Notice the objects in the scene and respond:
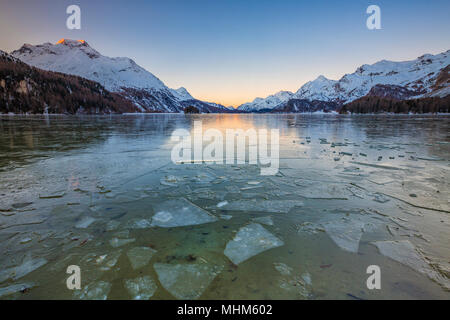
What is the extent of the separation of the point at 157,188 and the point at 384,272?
453 centimetres

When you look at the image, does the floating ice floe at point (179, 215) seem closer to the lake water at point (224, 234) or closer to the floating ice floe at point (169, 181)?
the lake water at point (224, 234)

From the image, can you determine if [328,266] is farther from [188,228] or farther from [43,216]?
[43,216]

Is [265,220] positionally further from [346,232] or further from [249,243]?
[346,232]

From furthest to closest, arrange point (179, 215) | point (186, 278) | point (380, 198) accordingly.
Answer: point (380, 198), point (179, 215), point (186, 278)

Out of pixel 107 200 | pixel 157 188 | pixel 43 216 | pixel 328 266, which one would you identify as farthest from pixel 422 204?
pixel 43 216

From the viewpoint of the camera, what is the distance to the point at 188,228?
3.38m

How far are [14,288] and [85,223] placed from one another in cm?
135

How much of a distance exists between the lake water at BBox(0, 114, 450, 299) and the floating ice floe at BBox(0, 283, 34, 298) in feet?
0.04

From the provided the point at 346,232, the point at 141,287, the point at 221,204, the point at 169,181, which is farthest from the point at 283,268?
the point at 169,181

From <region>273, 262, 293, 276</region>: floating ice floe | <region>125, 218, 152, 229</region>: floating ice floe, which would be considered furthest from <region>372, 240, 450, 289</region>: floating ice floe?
<region>125, 218, 152, 229</region>: floating ice floe

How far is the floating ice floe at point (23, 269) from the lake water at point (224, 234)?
0.01 m

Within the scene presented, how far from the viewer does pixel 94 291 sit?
2129 millimetres
